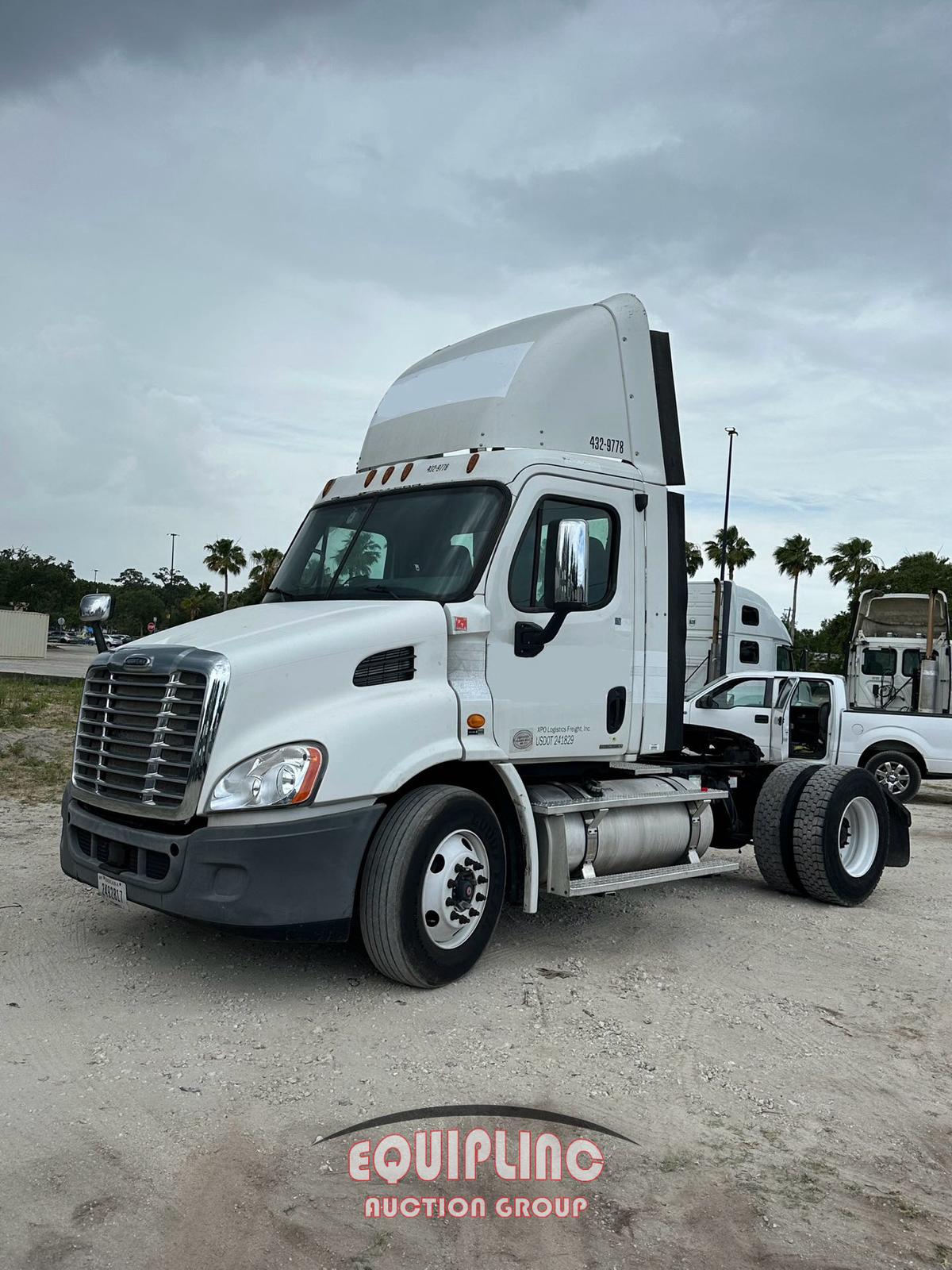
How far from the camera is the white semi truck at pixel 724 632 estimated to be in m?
18.7

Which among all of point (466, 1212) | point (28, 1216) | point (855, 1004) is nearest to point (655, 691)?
point (855, 1004)

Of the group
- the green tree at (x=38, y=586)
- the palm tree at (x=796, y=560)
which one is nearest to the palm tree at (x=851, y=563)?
the palm tree at (x=796, y=560)

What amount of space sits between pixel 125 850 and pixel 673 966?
10.6 feet

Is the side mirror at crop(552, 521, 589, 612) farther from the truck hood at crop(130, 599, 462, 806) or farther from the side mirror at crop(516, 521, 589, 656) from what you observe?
the truck hood at crop(130, 599, 462, 806)

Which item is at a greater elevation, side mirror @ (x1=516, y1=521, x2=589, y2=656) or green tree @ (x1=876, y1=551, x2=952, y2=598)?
green tree @ (x1=876, y1=551, x2=952, y2=598)

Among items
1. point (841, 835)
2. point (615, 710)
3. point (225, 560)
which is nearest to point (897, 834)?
point (841, 835)

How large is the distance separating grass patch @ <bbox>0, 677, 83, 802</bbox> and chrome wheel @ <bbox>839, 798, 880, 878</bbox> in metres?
7.98

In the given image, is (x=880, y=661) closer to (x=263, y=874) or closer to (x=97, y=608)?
(x=97, y=608)

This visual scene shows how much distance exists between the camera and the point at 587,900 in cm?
782

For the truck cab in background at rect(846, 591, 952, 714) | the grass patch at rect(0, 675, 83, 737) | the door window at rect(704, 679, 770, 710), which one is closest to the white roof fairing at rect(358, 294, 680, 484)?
the door window at rect(704, 679, 770, 710)

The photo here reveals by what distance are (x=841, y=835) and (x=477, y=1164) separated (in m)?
5.33

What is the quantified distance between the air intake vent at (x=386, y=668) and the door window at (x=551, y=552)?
76 centimetres

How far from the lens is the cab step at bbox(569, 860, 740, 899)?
6.16 meters

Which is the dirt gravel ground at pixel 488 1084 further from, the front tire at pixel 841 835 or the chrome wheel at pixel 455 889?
the front tire at pixel 841 835
